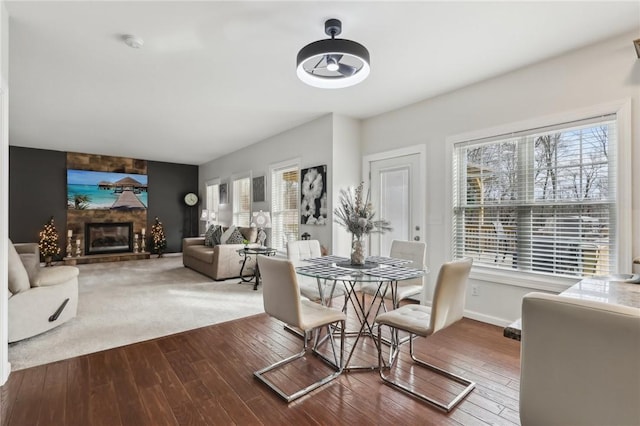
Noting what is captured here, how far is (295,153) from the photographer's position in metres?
5.41

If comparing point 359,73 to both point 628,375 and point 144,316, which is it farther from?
point 144,316

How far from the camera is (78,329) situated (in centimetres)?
317

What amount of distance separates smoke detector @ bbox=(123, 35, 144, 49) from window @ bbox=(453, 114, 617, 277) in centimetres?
347

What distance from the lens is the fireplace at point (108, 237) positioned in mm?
7719

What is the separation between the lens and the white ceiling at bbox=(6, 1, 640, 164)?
2.30m

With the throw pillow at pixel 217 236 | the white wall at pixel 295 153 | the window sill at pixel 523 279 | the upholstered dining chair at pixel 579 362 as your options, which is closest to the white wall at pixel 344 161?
the white wall at pixel 295 153

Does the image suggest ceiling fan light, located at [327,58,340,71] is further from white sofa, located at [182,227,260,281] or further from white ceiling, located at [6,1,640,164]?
white sofa, located at [182,227,260,281]

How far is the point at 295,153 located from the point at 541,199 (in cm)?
365

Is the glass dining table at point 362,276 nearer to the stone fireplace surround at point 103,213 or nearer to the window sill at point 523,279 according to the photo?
the window sill at point 523,279

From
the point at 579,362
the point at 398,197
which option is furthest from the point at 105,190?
the point at 579,362

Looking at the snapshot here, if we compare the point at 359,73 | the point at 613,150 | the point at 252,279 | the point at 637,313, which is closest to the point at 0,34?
the point at 359,73

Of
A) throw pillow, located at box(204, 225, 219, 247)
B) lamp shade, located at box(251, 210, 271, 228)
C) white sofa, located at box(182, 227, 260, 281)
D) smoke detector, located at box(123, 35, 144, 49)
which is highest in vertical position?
smoke detector, located at box(123, 35, 144, 49)

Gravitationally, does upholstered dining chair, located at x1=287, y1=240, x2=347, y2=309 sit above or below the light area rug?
above

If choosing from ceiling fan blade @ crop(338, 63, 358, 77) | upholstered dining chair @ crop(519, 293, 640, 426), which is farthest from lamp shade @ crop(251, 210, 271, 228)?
upholstered dining chair @ crop(519, 293, 640, 426)
